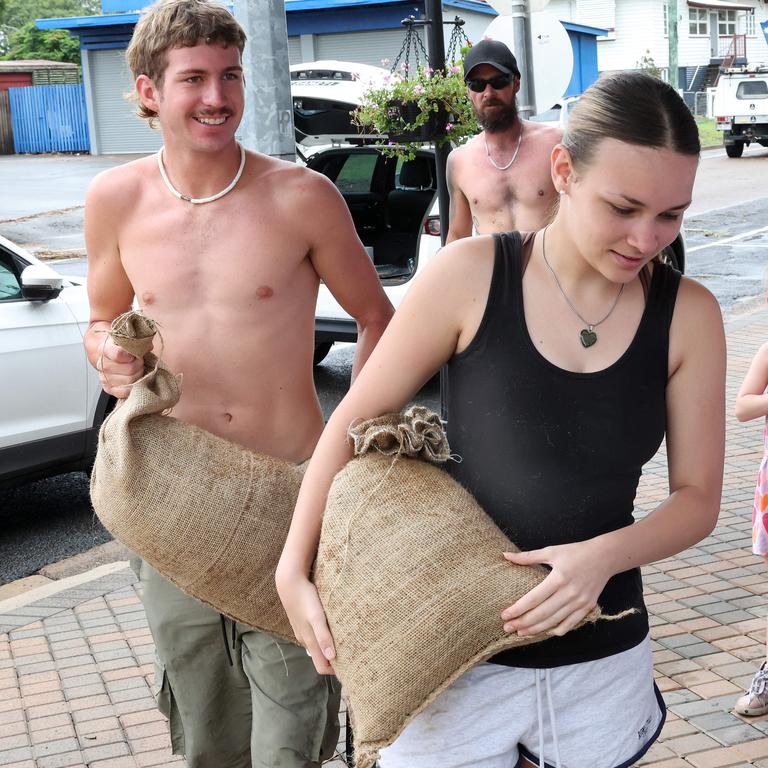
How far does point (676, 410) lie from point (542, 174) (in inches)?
171

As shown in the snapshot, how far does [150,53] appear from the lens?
273 centimetres

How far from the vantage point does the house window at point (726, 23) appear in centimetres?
6016

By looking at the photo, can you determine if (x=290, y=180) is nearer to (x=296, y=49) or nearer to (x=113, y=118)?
(x=296, y=49)

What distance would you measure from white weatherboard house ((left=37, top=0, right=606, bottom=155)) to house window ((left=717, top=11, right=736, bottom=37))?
962 inches

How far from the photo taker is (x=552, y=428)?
1926 millimetres

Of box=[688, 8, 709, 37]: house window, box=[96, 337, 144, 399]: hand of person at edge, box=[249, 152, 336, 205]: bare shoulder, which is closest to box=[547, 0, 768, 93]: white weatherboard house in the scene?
box=[688, 8, 709, 37]: house window

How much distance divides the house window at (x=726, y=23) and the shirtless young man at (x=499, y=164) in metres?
58.7

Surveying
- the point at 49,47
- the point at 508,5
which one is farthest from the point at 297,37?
the point at 508,5

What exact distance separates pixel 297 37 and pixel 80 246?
2015 cm

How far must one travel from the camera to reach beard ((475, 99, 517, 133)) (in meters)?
6.16

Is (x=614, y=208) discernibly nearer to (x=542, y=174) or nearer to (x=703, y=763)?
(x=703, y=763)

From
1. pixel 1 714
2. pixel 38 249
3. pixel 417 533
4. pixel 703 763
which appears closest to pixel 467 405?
pixel 417 533

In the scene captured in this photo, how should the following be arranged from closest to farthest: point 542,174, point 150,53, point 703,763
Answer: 1. point 150,53
2. point 703,763
3. point 542,174

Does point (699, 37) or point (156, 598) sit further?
point (699, 37)
